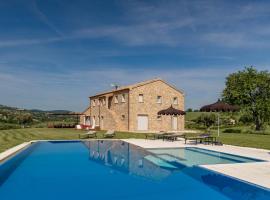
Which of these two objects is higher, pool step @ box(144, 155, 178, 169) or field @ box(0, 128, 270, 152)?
field @ box(0, 128, 270, 152)

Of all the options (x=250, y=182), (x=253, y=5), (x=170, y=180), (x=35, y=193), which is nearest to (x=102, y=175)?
(x=170, y=180)

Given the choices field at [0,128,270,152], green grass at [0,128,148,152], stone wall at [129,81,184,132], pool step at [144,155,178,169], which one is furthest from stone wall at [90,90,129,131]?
pool step at [144,155,178,169]

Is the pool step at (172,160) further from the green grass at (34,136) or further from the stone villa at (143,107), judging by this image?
the stone villa at (143,107)

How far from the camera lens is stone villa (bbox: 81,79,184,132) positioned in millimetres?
35188

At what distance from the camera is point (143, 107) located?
1406 inches

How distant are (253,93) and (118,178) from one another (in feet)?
93.0

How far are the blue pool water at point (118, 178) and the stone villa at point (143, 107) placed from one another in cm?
1802

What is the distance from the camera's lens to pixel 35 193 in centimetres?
849

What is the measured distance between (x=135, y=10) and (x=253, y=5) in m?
8.98

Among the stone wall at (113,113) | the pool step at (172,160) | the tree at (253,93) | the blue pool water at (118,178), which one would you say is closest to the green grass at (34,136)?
the blue pool water at (118,178)

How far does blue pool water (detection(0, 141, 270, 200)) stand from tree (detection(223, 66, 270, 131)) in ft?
65.8

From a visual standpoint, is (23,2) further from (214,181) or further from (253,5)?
(214,181)

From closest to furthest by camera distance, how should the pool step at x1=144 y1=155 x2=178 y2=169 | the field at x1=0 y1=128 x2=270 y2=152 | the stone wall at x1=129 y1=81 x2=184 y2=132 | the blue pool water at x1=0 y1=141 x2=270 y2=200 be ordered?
the blue pool water at x1=0 y1=141 x2=270 y2=200, the pool step at x1=144 y1=155 x2=178 y2=169, the field at x1=0 y1=128 x2=270 y2=152, the stone wall at x1=129 y1=81 x2=184 y2=132

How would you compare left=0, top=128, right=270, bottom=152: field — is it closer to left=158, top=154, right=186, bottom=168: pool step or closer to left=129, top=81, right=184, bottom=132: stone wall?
left=158, top=154, right=186, bottom=168: pool step
